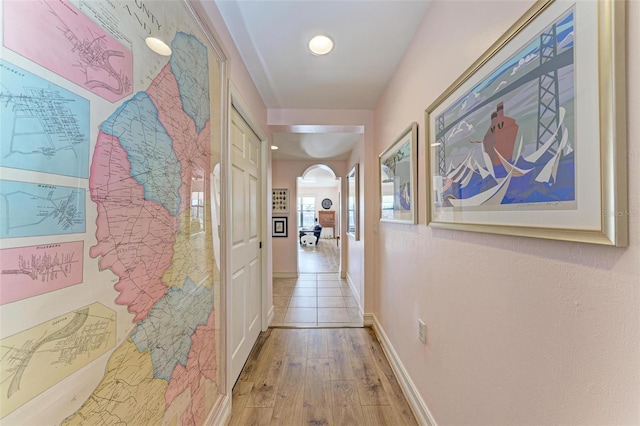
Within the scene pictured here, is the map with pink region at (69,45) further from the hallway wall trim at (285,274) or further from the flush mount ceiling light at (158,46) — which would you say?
the hallway wall trim at (285,274)

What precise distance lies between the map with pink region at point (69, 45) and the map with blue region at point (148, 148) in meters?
0.06

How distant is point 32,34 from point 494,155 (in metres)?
1.23

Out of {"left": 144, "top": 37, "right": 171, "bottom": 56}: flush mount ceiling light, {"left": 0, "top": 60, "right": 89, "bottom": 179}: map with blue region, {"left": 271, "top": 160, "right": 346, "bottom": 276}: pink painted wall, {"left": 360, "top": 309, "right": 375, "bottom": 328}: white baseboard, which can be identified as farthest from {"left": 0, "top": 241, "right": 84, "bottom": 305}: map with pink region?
{"left": 271, "top": 160, "right": 346, "bottom": 276}: pink painted wall

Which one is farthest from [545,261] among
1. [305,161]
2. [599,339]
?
[305,161]

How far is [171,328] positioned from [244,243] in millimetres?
1111

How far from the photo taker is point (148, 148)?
2.62ft

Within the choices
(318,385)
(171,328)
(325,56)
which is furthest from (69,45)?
(318,385)

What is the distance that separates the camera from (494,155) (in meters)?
0.84

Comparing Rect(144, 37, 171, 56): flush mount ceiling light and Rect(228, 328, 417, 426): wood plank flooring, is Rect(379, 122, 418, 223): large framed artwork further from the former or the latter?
Rect(144, 37, 171, 56): flush mount ceiling light

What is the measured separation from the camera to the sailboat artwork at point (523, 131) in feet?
1.97

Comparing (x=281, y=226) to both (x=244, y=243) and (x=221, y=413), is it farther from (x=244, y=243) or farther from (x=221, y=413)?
(x=221, y=413)

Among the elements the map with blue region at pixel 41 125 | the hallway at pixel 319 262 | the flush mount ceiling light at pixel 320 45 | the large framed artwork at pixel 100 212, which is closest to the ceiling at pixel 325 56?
the flush mount ceiling light at pixel 320 45

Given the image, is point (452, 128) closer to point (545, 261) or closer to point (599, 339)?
point (545, 261)

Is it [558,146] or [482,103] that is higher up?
[482,103]
